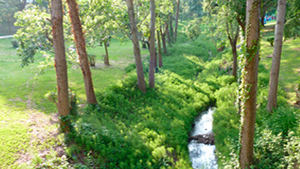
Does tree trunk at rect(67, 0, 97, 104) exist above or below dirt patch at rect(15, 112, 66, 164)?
above

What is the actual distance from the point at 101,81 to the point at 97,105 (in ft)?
14.6

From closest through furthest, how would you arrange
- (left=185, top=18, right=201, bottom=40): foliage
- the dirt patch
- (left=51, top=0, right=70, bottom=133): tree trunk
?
the dirt patch, (left=51, top=0, right=70, bottom=133): tree trunk, (left=185, top=18, right=201, bottom=40): foliage

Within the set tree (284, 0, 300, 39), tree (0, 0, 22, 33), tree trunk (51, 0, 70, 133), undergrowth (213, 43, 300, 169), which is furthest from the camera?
tree (0, 0, 22, 33)

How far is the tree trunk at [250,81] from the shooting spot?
530 cm

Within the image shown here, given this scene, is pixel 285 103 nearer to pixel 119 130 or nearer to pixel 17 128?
pixel 119 130

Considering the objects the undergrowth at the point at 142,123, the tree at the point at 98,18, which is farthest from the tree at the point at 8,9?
the tree at the point at 98,18

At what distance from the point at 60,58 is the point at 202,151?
7.02m

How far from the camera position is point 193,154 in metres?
9.07

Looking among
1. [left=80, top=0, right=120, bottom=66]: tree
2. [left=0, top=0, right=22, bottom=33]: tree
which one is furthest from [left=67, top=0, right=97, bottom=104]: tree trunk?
[left=0, top=0, right=22, bottom=33]: tree

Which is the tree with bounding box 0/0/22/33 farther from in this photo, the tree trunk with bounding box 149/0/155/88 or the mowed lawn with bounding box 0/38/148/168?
the tree trunk with bounding box 149/0/155/88

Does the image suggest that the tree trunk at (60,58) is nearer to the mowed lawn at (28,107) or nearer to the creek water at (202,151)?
the mowed lawn at (28,107)

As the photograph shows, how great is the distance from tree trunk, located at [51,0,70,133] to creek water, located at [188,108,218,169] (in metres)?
5.32

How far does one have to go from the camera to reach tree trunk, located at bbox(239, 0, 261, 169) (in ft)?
17.4

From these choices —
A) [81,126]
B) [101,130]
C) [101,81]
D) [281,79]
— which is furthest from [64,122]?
[281,79]
